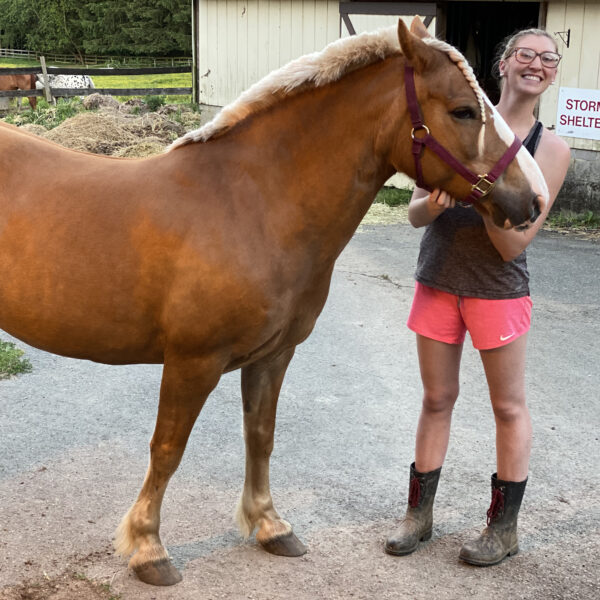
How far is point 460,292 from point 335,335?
2504 millimetres

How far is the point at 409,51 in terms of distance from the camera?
229 cm

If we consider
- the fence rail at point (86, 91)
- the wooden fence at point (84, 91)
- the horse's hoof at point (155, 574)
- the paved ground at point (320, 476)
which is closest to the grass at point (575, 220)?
the paved ground at point (320, 476)

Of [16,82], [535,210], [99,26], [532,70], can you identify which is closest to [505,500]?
[535,210]

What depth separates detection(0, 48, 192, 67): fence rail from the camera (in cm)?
3591

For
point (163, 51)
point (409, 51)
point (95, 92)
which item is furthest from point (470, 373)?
point (163, 51)

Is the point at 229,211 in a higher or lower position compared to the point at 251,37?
lower

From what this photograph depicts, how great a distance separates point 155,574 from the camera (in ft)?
9.24

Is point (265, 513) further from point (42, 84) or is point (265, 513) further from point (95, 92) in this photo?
point (42, 84)

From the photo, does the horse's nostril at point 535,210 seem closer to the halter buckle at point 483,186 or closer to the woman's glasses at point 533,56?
the halter buckle at point 483,186

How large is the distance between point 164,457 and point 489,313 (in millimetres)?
1215

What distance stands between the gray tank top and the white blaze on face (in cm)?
46

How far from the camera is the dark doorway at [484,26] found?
479 inches

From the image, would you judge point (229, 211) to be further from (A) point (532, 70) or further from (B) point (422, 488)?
(B) point (422, 488)

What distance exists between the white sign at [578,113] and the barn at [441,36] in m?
0.01
